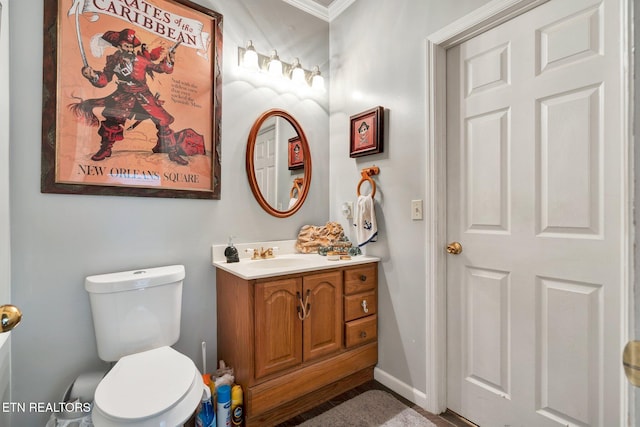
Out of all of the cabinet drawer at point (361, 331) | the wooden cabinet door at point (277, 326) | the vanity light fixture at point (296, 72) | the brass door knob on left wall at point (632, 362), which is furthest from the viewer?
the vanity light fixture at point (296, 72)

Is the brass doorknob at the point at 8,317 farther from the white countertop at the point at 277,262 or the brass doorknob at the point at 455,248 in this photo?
the brass doorknob at the point at 455,248

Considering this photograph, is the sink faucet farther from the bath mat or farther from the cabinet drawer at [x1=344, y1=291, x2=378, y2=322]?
the bath mat

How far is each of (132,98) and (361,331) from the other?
6.16 ft

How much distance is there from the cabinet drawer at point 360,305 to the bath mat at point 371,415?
474 mm

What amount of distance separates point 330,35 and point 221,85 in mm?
1068

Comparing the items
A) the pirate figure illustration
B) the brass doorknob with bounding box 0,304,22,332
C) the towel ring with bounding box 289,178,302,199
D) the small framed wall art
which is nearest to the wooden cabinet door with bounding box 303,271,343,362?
the towel ring with bounding box 289,178,302,199

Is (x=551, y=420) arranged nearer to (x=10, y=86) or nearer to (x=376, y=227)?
(x=376, y=227)

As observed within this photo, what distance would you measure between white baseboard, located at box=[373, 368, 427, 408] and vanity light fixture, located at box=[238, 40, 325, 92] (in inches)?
81.6

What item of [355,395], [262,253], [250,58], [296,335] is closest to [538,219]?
[296,335]

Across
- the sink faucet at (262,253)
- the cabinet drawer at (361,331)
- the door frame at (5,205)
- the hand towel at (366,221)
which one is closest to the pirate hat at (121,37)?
the door frame at (5,205)

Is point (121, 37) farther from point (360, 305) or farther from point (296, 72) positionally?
point (360, 305)

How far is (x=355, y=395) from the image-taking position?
6.12 feet

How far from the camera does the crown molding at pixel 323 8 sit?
2248 millimetres

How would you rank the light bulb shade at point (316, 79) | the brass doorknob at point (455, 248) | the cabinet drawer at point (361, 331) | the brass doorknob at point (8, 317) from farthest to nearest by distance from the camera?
the light bulb shade at point (316, 79) → the cabinet drawer at point (361, 331) → the brass doorknob at point (455, 248) → the brass doorknob at point (8, 317)
